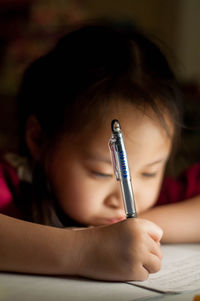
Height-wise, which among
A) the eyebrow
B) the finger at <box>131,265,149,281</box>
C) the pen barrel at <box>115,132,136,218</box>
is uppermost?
the pen barrel at <box>115,132,136,218</box>

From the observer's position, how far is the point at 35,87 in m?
0.83

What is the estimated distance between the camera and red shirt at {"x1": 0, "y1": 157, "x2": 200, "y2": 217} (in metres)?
0.73

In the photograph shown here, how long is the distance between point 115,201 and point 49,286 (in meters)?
0.23

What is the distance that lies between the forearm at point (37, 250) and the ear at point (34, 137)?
0.28m

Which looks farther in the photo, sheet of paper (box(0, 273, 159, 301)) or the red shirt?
the red shirt

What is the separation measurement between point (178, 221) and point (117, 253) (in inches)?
9.6

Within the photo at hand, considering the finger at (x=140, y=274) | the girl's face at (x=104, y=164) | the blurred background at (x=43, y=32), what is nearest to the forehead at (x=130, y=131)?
the girl's face at (x=104, y=164)

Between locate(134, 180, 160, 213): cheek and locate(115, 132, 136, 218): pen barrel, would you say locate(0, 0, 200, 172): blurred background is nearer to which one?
locate(134, 180, 160, 213): cheek

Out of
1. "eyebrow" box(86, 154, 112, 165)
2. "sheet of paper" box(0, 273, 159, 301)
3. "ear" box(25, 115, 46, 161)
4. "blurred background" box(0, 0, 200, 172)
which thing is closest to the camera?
"sheet of paper" box(0, 273, 159, 301)

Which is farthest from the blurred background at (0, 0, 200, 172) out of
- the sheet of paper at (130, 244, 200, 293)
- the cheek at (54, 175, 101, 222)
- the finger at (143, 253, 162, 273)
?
the finger at (143, 253, 162, 273)

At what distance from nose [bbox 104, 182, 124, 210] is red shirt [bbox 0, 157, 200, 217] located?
0.16m

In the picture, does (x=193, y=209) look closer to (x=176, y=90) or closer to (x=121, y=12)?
(x=176, y=90)

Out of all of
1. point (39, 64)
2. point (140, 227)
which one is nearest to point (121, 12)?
point (39, 64)

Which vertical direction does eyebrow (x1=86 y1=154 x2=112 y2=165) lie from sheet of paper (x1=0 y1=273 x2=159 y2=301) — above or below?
above
